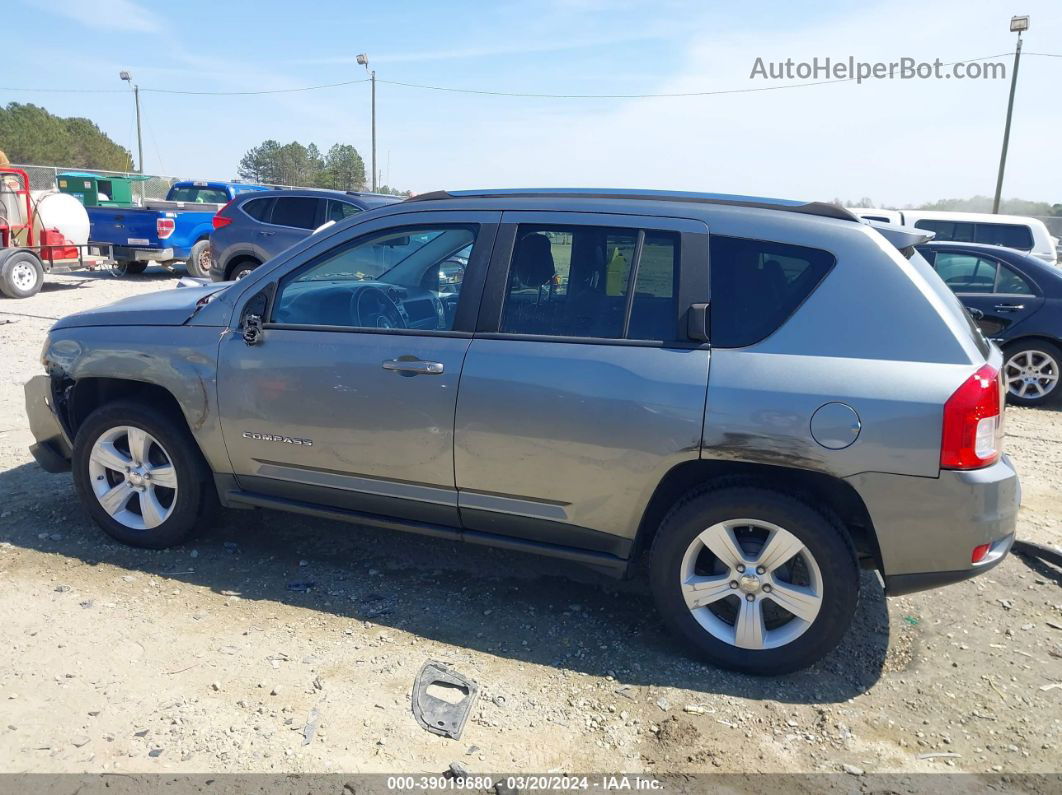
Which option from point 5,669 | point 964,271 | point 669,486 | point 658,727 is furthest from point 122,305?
point 964,271

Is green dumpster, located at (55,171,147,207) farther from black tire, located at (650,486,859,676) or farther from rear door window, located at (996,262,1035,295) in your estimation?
black tire, located at (650,486,859,676)

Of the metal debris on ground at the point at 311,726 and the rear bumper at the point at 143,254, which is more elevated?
the rear bumper at the point at 143,254

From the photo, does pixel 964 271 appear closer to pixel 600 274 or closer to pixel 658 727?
pixel 600 274

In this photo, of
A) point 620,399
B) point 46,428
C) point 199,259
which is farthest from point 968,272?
point 199,259

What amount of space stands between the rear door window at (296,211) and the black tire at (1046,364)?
9.37 meters

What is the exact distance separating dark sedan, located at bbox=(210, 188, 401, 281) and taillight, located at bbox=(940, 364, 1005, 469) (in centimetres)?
1009

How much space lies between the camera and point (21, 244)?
547 inches

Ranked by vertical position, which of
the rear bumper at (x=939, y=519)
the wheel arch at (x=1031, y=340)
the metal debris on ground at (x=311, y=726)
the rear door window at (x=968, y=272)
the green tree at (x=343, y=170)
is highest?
the green tree at (x=343, y=170)

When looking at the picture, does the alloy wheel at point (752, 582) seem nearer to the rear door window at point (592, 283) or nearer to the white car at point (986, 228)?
the rear door window at point (592, 283)

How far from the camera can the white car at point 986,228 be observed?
12.3 m

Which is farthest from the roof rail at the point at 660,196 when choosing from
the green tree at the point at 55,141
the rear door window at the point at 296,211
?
the green tree at the point at 55,141

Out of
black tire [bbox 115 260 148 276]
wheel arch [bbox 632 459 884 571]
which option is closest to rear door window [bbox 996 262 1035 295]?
wheel arch [bbox 632 459 884 571]

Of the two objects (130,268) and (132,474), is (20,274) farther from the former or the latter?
(132,474)

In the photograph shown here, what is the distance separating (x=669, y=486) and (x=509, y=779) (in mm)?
1316
